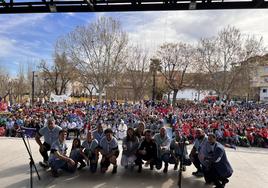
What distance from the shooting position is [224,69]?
1474 inches

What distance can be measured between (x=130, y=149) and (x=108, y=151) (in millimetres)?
554

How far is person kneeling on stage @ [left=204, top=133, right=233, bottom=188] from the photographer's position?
5.36 meters

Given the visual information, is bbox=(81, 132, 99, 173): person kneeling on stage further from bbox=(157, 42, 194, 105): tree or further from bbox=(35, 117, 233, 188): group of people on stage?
bbox=(157, 42, 194, 105): tree

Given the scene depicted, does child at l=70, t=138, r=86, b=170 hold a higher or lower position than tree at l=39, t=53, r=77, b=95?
lower

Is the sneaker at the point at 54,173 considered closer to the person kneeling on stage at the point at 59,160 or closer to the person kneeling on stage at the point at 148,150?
the person kneeling on stage at the point at 59,160

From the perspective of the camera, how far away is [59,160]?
235 inches

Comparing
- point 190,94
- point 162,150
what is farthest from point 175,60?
point 162,150

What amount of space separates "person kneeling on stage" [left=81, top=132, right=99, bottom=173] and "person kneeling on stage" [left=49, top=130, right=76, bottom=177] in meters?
0.37

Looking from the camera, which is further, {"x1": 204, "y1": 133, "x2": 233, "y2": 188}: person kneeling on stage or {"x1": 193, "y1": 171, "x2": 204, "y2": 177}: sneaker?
{"x1": 193, "y1": 171, "x2": 204, "y2": 177}: sneaker

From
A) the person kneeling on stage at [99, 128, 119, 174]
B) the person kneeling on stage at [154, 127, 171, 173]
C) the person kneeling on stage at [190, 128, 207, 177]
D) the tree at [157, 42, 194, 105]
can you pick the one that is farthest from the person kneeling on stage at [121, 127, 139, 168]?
the tree at [157, 42, 194, 105]

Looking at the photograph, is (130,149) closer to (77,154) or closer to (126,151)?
(126,151)

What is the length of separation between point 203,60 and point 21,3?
1376 inches

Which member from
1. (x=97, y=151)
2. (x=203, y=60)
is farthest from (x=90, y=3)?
(x=203, y=60)

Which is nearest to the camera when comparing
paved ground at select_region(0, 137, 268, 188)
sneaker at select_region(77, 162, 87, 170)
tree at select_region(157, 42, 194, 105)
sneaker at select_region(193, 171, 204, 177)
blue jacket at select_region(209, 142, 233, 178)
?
blue jacket at select_region(209, 142, 233, 178)
